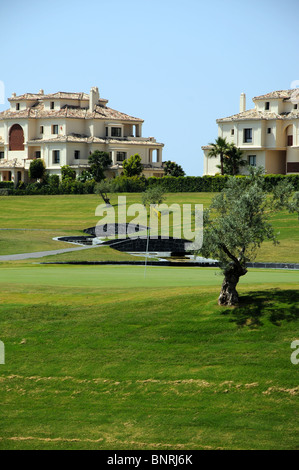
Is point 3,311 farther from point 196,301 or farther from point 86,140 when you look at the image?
point 86,140

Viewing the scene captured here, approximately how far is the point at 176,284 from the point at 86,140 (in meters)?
90.1

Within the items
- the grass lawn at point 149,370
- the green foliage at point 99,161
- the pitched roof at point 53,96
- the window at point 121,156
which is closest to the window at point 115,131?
the window at point 121,156

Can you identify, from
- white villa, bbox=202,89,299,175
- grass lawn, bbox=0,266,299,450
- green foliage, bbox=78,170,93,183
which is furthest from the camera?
green foliage, bbox=78,170,93,183

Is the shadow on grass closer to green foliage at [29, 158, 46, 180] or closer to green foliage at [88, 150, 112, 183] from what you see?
green foliage at [88, 150, 112, 183]

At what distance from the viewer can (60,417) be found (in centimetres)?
1689

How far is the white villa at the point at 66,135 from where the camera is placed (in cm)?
11281

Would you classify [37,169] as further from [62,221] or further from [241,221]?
[241,221]

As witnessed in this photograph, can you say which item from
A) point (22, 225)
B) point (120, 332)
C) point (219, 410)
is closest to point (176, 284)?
point (120, 332)

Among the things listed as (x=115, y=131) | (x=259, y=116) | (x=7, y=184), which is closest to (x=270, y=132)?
(x=259, y=116)

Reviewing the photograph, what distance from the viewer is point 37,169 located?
359 ft

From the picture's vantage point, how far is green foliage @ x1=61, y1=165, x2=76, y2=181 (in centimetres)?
10688

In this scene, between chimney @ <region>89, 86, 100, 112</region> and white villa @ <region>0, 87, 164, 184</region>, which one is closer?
white villa @ <region>0, 87, 164, 184</region>

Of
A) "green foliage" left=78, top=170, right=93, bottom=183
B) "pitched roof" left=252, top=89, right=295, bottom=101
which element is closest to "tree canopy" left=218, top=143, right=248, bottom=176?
"pitched roof" left=252, top=89, right=295, bottom=101

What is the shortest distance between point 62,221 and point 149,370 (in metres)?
54.0
